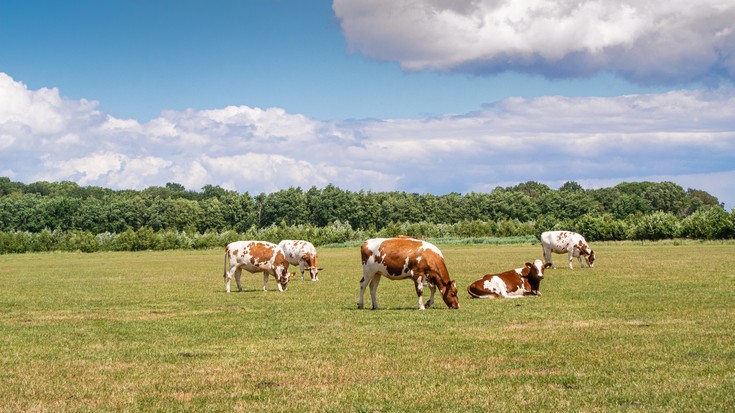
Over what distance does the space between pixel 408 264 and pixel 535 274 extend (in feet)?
20.4

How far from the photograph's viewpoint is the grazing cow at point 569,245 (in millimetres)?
42938

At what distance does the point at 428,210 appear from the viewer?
175 metres

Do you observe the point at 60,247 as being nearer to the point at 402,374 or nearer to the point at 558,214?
the point at 402,374

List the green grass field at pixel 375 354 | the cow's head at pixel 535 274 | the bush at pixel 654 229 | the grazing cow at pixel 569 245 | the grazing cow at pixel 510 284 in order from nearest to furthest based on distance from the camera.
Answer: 1. the green grass field at pixel 375 354
2. the grazing cow at pixel 510 284
3. the cow's head at pixel 535 274
4. the grazing cow at pixel 569 245
5. the bush at pixel 654 229

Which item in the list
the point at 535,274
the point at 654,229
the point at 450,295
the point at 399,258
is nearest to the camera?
the point at 399,258

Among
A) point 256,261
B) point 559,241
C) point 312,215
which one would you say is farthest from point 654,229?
point 312,215

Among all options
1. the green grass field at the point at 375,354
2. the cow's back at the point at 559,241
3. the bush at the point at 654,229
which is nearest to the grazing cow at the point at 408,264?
the green grass field at the point at 375,354

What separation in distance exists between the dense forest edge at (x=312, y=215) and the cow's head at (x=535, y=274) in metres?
73.1

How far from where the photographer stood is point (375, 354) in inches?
548

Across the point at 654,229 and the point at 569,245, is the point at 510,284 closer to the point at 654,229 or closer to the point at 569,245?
the point at 569,245

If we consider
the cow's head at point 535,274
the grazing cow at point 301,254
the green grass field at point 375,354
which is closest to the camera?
the green grass field at point 375,354

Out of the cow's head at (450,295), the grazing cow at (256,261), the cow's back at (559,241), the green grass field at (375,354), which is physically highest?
the cow's back at (559,241)

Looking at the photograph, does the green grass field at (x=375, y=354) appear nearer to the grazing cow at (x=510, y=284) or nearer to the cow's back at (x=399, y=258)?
the grazing cow at (x=510, y=284)

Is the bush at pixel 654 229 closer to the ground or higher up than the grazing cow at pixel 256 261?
higher up
